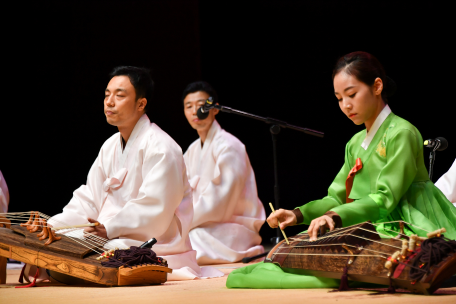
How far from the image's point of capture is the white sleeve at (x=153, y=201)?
9.99 feet

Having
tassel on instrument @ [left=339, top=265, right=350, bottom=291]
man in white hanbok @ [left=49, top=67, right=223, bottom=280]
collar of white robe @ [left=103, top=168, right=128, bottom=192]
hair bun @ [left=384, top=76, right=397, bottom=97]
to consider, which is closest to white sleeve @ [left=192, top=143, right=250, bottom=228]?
man in white hanbok @ [left=49, top=67, right=223, bottom=280]

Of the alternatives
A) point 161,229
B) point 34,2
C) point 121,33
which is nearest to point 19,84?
point 34,2

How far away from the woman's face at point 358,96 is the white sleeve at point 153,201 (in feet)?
3.81

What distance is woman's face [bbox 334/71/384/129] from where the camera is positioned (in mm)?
2508

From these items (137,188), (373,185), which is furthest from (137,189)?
(373,185)

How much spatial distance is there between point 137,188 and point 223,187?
1695 mm

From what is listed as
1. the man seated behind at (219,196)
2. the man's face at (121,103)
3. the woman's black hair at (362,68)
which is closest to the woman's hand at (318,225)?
the woman's black hair at (362,68)

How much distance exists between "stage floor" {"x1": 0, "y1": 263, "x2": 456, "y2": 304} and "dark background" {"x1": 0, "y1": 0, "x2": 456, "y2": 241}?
122 inches

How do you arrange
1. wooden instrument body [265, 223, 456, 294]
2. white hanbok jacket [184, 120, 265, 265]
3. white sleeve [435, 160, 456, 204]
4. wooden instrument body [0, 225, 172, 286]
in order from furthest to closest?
1. white hanbok jacket [184, 120, 265, 265]
2. white sleeve [435, 160, 456, 204]
3. wooden instrument body [0, 225, 172, 286]
4. wooden instrument body [265, 223, 456, 294]

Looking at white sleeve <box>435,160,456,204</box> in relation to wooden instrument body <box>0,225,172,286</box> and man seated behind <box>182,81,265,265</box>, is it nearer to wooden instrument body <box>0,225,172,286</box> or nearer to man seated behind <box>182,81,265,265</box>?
man seated behind <box>182,81,265,265</box>

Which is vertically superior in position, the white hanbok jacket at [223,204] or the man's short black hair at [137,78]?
the man's short black hair at [137,78]

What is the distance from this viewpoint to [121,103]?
3447 millimetres

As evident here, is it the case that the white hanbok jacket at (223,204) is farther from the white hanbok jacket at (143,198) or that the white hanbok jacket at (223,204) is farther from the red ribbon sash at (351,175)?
the red ribbon sash at (351,175)

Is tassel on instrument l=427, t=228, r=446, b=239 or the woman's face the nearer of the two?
tassel on instrument l=427, t=228, r=446, b=239
